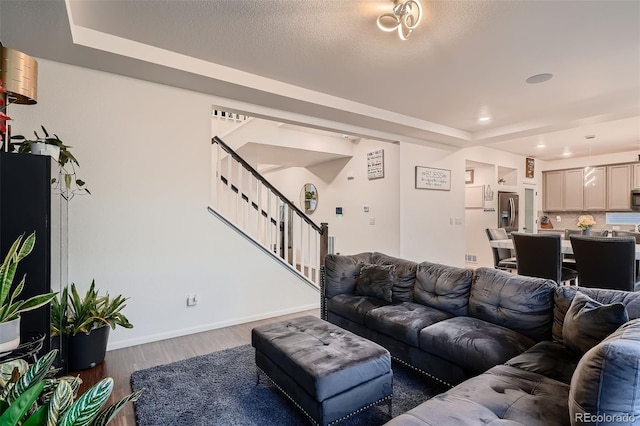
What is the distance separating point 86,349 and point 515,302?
3.18 meters

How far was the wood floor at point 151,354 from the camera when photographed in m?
2.32

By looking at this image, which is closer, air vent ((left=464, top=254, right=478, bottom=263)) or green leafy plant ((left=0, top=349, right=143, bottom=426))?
green leafy plant ((left=0, top=349, right=143, bottom=426))

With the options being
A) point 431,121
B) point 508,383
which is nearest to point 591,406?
point 508,383

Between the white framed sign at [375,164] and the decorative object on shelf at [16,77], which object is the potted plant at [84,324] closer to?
the decorative object on shelf at [16,77]

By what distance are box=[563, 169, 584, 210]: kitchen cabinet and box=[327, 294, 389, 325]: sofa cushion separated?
7316 millimetres

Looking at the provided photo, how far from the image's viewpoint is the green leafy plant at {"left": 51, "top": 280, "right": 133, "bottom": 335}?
2.37 m

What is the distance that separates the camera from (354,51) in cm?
279

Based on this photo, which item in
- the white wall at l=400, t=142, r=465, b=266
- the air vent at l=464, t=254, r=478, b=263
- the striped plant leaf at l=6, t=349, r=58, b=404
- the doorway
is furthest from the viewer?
the doorway

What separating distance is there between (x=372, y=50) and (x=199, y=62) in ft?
5.08

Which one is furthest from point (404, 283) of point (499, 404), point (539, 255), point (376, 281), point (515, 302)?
point (539, 255)

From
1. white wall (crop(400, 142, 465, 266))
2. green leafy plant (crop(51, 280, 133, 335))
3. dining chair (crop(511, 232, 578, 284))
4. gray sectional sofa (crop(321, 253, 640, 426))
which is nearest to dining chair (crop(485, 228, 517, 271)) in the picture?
dining chair (crop(511, 232, 578, 284))

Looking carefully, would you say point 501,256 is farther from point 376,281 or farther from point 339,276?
point 339,276

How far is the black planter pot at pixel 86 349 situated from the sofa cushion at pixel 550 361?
2876 mm

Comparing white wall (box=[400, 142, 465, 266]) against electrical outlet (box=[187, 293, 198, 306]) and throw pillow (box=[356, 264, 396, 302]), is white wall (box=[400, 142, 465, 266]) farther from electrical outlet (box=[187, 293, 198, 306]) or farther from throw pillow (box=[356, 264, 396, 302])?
electrical outlet (box=[187, 293, 198, 306])
